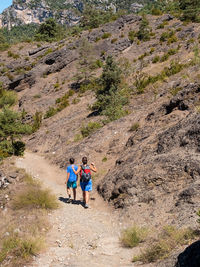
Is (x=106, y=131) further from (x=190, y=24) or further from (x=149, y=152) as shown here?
(x=190, y=24)

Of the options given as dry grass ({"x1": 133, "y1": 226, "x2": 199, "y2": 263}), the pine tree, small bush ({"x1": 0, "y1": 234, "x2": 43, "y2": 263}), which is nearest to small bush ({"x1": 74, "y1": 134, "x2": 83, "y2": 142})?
small bush ({"x1": 0, "y1": 234, "x2": 43, "y2": 263})

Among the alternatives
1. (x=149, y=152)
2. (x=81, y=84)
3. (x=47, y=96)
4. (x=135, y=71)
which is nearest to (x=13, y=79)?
(x=47, y=96)

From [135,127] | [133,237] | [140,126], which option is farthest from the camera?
[135,127]

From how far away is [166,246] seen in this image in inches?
169

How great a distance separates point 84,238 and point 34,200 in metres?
2.36

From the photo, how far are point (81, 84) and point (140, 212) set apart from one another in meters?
25.6

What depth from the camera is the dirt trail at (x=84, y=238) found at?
188 inches

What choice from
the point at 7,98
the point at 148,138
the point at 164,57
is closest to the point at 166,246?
the point at 148,138

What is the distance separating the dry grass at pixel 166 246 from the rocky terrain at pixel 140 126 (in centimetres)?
55

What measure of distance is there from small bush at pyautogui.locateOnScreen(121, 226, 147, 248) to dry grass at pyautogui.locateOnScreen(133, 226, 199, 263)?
19.3 inches

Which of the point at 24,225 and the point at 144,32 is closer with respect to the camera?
the point at 24,225

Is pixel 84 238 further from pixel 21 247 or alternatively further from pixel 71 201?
pixel 71 201

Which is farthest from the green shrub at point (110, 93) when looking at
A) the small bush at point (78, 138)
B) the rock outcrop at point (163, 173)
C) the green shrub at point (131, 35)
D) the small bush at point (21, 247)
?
the green shrub at point (131, 35)

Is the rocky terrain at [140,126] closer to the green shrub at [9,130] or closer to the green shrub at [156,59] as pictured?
the green shrub at [156,59]
